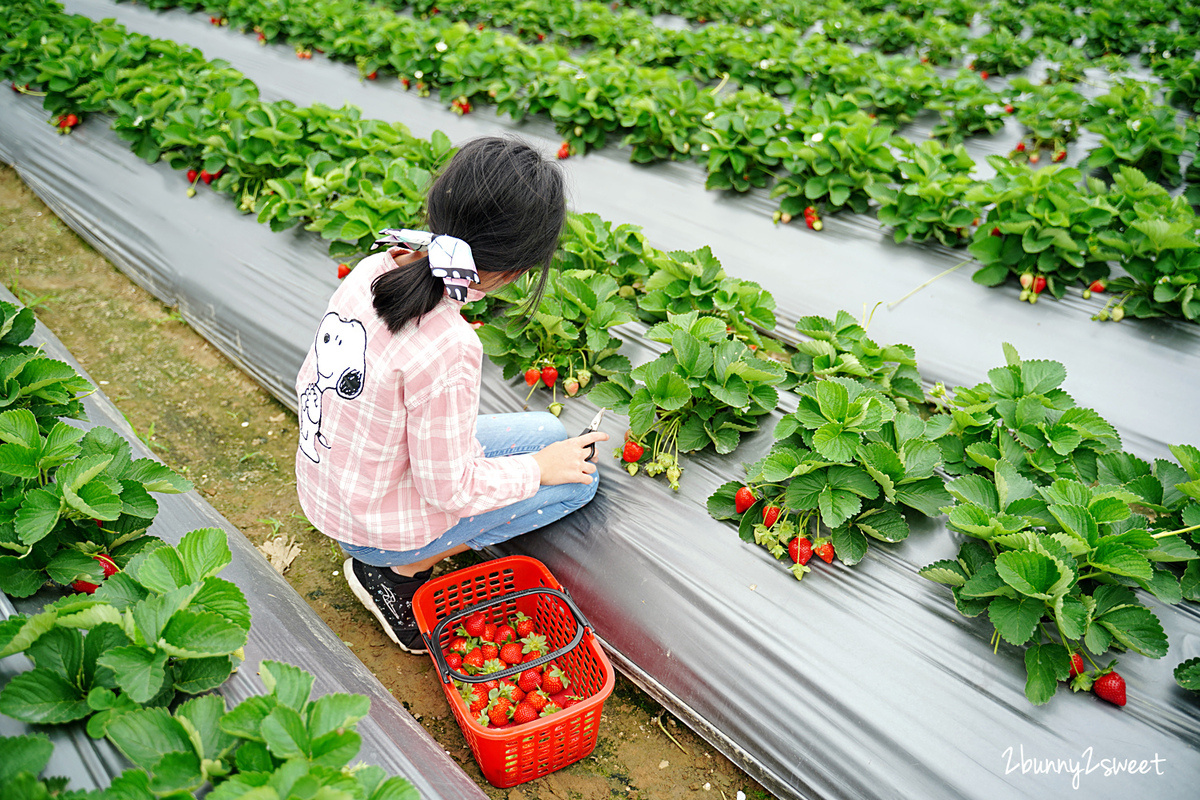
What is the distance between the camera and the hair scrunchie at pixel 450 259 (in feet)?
4.74

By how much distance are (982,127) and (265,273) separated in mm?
4197

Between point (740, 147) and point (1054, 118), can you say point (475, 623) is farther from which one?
point (1054, 118)

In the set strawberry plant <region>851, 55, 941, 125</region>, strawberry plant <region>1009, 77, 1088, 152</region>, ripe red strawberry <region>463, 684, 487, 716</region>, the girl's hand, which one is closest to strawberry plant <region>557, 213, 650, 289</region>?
the girl's hand

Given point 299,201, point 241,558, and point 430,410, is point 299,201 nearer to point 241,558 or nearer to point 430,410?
point 241,558

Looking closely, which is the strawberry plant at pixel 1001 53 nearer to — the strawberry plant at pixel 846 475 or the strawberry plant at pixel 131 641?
the strawberry plant at pixel 846 475

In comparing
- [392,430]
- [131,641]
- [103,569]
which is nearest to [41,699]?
[131,641]

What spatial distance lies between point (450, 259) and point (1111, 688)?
1.74 metres

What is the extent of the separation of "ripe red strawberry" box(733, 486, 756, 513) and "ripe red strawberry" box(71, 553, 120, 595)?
4.98 feet

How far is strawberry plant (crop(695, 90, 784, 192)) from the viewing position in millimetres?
3684

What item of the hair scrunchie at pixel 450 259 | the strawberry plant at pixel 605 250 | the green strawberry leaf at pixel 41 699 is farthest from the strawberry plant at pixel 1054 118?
the green strawberry leaf at pixel 41 699

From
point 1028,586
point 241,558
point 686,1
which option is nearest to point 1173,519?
point 1028,586

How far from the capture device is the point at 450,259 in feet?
4.75

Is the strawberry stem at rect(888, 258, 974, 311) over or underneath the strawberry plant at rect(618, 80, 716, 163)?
underneath

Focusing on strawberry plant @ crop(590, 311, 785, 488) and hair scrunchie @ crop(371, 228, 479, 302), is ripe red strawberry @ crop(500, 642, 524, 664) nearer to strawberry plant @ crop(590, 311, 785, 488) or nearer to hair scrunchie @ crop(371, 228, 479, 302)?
strawberry plant @ crop(590, 311, 785, 488)
